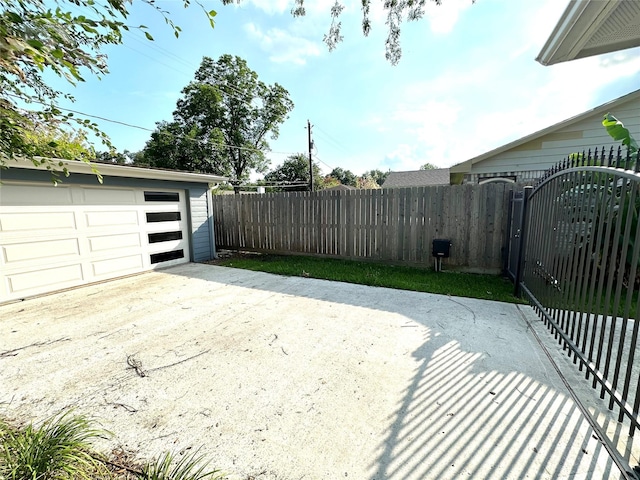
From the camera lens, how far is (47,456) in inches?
53.8

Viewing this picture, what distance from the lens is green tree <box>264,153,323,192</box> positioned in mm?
28469

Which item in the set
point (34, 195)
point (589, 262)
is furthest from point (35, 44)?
point (34, 195)

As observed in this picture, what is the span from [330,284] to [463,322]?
2.38 meters

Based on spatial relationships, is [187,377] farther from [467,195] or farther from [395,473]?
[467,195]

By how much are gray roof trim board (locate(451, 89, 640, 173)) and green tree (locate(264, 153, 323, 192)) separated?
2118 centimetres

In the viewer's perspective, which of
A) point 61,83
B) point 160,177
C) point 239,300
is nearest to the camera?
point 61,83

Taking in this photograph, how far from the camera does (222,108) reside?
20.2 metres

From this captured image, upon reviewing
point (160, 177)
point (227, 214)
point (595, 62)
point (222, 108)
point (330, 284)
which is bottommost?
point (330, 284)

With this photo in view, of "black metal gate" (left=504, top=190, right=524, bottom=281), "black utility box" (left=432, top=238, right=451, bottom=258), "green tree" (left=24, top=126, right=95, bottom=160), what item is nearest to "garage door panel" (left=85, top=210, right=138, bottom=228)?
"green tree" (left=24, top=126, right=95, bottom=160)

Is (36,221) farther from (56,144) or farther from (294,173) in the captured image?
(294,173)

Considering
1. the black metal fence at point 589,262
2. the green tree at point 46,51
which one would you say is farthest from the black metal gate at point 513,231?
the green tree at point 46,51

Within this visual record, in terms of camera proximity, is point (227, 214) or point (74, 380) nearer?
point (74, 380)

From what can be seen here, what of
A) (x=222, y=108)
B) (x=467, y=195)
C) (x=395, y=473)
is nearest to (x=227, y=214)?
(x=467, y=195)

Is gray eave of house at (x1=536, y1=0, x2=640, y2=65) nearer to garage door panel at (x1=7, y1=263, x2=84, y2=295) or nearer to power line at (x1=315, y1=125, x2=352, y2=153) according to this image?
garage door panel at (x1=7, y1=263, x2=84, y2=295)
